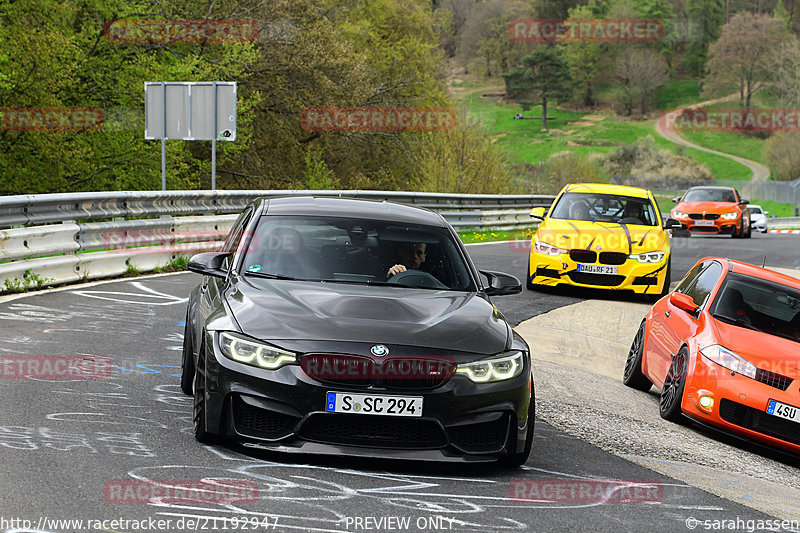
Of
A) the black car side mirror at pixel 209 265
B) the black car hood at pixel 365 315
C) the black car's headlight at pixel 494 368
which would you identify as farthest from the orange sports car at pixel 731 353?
the black car side mirror at pixel 209 265

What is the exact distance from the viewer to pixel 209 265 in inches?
273

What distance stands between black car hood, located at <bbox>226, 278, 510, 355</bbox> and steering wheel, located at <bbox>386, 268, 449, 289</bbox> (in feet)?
0.60

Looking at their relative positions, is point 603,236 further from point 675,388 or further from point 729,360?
point 729,360

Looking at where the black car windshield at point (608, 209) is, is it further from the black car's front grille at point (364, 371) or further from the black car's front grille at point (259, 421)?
the black car's front grille at point (259, 421)

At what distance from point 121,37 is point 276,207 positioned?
2633cm

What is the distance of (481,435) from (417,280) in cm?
137

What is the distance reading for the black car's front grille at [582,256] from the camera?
51.2 ft

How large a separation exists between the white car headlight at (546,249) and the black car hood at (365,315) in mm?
9296

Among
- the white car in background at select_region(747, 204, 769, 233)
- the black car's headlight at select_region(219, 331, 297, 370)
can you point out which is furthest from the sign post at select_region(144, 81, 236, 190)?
the white car in background at select_region(747, 204, 769, 233)

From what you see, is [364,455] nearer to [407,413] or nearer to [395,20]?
[407,413]

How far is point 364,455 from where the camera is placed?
5.52 metres

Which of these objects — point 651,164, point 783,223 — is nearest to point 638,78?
point 651,164

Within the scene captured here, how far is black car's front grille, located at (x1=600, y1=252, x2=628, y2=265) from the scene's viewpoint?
15602 mm

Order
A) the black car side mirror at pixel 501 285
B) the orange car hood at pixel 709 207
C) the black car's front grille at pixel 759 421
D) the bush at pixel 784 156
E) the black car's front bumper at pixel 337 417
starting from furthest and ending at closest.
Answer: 1. the bush at pixel 784 156
2. the orange car hood at pixel 709 207
3. the black car's front grille at pixel 759 421
4. the black car side mirror at pixel 501 285
5. the black car's front bumper at pixel 337 417
